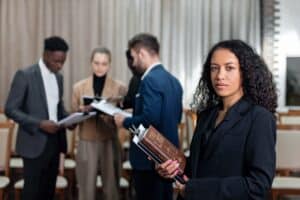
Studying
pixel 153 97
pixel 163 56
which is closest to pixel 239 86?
pixel 153 97

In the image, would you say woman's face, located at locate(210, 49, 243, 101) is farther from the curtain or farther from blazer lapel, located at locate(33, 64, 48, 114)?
the curtain

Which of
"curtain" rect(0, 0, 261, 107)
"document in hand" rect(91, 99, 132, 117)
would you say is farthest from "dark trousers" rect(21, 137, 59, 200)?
"curtain" rect(0, 0, 261, 107)

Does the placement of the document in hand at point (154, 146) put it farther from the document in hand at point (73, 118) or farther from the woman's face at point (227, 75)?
the document in hand at point (73, 118)

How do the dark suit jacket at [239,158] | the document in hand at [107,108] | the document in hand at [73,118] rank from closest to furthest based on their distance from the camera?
the dark suit jacket at [239,158] → the document in hand at [73,118] → the document in hand at [107,108]

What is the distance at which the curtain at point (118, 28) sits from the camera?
6172 mm

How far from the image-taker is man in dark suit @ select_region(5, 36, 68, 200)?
3.18 metres

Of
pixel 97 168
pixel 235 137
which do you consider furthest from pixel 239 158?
pixel 97 168

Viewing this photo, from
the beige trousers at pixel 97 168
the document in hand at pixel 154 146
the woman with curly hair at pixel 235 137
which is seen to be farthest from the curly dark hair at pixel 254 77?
the beige trousers at pixel 97 168

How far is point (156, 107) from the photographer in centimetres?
310

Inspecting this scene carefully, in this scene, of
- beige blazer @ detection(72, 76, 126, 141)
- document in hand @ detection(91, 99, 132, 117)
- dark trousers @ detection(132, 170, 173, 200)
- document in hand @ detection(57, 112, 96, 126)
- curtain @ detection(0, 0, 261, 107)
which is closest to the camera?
dark trousers @ detection(132, 170, 173, 200)

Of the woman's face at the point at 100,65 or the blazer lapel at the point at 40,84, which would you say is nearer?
the blazer lapel at the point at 40,84

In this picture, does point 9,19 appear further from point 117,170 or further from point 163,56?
point 117,170

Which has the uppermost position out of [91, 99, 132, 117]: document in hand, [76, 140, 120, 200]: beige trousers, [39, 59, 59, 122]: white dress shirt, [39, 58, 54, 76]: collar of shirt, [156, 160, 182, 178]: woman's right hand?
[39, 58, 54, 76]: collar of shirt

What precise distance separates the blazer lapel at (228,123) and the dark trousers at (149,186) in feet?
4.79
